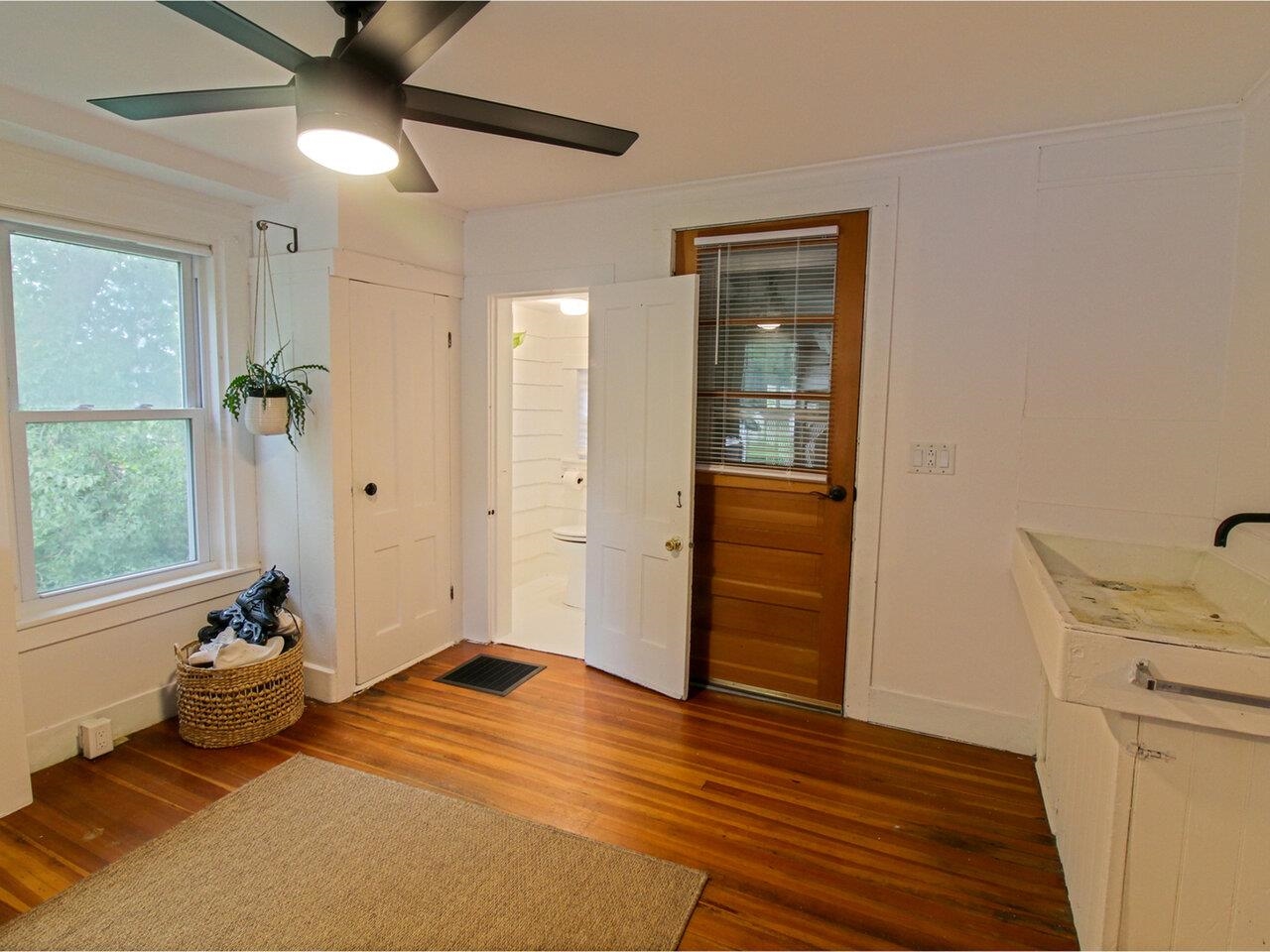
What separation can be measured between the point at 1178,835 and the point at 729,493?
2012mm

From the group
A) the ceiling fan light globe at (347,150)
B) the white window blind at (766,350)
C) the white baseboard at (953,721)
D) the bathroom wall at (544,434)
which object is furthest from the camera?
the bathroom wall at (544,434)

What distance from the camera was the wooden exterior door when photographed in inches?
115

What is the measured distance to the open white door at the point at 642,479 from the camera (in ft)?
10.0

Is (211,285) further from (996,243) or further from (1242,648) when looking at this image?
(1242,648)

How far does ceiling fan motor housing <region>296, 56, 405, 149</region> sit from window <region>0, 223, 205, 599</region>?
5.96 ft

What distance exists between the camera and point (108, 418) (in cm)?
273

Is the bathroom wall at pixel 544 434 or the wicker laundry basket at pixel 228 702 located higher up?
the bathroom wall at pixel 544 434

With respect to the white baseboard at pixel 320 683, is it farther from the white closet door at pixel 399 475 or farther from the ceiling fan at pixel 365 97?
the ceiling fan at pixel 365 97

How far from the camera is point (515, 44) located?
6.14ft

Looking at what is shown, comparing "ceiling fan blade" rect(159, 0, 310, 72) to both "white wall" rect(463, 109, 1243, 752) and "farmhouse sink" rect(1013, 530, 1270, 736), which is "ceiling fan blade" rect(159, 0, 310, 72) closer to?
"white wall" rect(463, 109, 1243, 752)

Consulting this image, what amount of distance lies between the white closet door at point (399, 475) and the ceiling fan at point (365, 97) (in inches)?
54.7

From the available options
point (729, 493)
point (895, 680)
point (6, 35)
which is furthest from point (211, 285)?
point (895, 680)

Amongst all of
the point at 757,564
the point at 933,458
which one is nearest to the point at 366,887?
the point at 757,564

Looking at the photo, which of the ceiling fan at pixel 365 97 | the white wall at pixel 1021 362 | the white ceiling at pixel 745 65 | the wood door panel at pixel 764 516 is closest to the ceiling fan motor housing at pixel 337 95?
the ceiling fan at pixel 365 97
